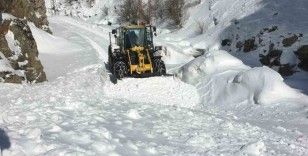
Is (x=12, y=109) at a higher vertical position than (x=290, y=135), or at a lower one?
higher

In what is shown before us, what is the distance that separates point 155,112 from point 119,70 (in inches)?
271

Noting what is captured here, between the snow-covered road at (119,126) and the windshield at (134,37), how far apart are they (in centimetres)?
264

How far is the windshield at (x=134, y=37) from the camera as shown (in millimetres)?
20789

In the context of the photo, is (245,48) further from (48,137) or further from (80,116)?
(48,137)

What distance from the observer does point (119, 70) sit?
19.5 m

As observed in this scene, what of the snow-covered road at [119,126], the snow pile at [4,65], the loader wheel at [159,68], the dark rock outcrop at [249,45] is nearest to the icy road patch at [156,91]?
the snow-covered road at [119,126]

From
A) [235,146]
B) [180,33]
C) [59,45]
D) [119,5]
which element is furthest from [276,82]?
[119,5]

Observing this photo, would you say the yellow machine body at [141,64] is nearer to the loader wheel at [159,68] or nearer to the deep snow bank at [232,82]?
the loader wheel at [159,68]

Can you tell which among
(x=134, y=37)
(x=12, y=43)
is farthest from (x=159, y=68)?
(x=12, y=43)

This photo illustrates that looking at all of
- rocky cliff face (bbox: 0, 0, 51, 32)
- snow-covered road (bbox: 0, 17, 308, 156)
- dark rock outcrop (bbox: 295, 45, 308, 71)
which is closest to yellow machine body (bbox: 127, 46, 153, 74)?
snow-covered road (bbox: 0, 17, 308, 156)

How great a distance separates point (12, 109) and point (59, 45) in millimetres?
15991

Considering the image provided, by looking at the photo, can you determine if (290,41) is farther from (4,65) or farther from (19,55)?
(4,65)

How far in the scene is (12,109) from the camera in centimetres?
1127

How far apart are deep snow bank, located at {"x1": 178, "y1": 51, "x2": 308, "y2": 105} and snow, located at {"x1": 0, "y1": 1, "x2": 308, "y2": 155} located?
0.04 metres
